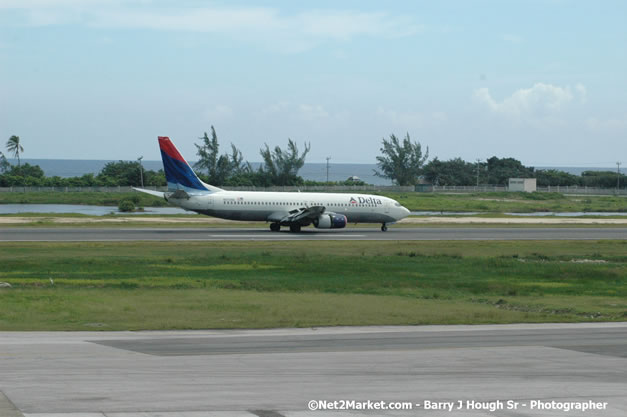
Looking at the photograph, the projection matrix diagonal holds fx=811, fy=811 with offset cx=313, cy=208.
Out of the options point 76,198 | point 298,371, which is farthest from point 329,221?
A: point 76,198

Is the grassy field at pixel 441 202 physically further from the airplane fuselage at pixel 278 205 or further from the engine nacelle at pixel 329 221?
the engine nacelle at pixel 329 221

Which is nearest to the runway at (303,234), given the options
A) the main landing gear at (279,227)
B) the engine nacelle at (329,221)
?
the main landing gear at (279,227)

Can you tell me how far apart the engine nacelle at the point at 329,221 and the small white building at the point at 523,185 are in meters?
102

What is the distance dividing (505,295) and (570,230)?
135ft

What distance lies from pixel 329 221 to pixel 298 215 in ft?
8.27

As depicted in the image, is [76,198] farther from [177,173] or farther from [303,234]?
[303,234]

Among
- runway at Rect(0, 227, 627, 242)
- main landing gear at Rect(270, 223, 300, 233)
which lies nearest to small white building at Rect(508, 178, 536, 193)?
runway at Rect(0, 227, 627, 242)

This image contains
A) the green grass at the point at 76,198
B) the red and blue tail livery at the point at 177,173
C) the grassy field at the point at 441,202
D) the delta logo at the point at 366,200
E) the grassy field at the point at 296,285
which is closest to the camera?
the grassy field at the point at 296,285

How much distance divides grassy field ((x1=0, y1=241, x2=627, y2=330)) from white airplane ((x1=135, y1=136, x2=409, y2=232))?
28.8 ft

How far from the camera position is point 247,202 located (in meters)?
63.9

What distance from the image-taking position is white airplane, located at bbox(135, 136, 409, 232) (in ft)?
206

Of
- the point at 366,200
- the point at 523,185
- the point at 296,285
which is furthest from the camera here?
the point at 523,185

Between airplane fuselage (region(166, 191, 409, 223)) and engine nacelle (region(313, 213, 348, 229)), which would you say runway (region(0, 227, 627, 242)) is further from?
airplane fuselage (region(166, 191, 409, 223))

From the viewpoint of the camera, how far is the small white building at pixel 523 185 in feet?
524
